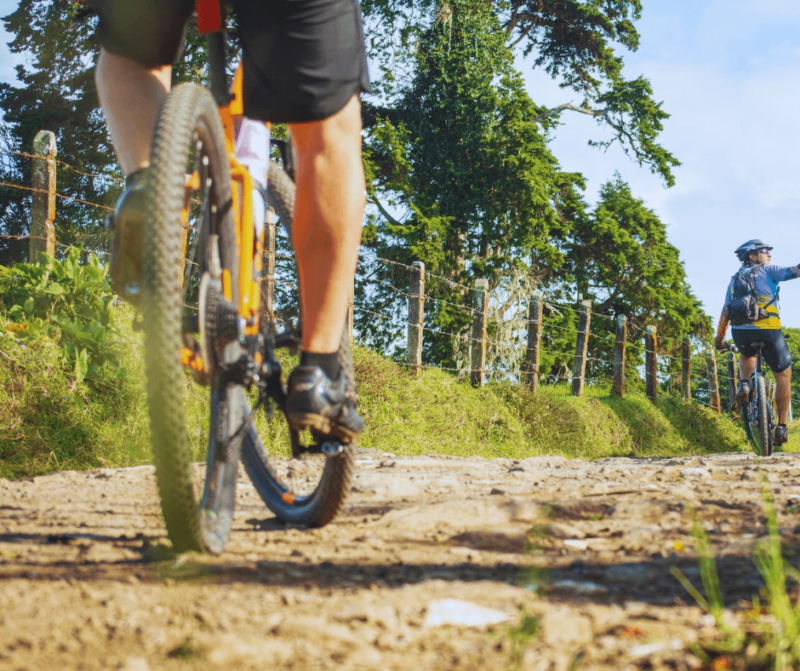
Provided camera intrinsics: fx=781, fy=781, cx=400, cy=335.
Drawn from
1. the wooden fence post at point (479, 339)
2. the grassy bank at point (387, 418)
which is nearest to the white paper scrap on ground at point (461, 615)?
the grassy bank at point (387, 418)

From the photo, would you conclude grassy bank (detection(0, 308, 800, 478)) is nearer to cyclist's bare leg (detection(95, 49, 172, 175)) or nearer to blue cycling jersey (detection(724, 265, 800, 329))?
cyclist's bare leg (detection(95, 49, 172, 175))

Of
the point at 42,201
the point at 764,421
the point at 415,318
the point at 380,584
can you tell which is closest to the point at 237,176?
A: the point at 380,584

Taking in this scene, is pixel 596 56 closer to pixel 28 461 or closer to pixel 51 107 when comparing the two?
pixel 51 107

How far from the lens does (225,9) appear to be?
1928mm

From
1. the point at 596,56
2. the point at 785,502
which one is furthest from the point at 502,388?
the point at 596,56

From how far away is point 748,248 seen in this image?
802 cm

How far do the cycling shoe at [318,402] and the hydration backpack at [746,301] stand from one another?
6.47 m

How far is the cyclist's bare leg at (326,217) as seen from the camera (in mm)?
1994

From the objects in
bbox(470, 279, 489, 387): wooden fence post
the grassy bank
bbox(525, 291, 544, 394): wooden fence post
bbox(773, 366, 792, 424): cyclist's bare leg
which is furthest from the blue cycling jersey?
bbox(525, 291, 544, 394): wooden fence post

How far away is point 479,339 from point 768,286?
3.85 metres

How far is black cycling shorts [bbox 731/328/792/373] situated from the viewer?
758cm

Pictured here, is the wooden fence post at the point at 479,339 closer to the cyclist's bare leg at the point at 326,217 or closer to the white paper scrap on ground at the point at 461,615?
the cyclist's bare leg at the point at 326,217

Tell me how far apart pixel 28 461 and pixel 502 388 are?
7.25 meters

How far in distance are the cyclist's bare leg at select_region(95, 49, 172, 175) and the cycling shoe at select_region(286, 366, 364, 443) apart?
26.3 inches
